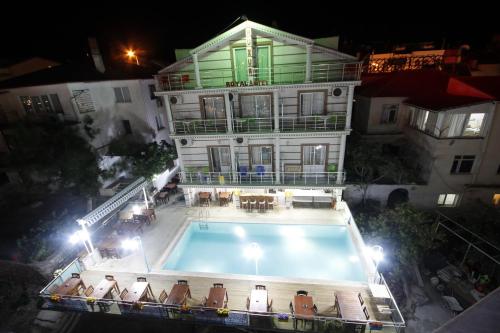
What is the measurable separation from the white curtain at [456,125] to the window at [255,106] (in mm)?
12872

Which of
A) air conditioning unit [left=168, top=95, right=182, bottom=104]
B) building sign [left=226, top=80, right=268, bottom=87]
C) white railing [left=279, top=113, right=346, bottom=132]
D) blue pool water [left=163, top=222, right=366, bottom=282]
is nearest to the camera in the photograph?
blue pool water [left=163, top=222, right=366, bottom=282]

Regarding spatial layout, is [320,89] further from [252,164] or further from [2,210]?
[2,210]

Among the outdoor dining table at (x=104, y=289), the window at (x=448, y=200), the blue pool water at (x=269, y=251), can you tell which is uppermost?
the window at (x=448, y=200)

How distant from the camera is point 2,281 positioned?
1585cm

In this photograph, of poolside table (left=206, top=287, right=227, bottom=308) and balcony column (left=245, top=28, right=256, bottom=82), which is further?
balcony column (left=245, top=28, right=256, bottom=82)

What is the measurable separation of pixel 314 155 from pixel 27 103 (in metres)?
24.1

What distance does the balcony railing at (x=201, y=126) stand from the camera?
17688 millimetres

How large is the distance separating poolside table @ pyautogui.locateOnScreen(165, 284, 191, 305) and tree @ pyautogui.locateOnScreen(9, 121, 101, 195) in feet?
37.0

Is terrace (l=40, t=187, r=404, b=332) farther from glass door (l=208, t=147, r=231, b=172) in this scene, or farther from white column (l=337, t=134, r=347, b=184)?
glass door (l=208, t=147, r=231, b=172)

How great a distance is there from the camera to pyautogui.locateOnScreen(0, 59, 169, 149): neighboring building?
1941 centimetres

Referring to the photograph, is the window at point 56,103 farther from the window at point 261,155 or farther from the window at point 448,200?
the window at point 448,200

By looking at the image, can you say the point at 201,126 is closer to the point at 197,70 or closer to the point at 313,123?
the point at 197,70

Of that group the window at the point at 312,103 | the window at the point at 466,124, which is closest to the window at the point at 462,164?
the window at the point at 466,124

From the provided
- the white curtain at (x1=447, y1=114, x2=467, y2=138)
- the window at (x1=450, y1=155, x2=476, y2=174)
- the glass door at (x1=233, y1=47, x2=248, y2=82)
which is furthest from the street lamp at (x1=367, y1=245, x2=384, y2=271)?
the glass door at (x1=233, y1=47, x2=248, y2=82)
